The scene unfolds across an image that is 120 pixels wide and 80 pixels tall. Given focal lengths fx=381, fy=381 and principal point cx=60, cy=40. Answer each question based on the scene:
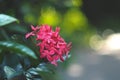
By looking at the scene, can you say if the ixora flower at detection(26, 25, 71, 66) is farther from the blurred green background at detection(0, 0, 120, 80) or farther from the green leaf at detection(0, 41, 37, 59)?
the blurred green background at detection(0, 0, 120, 80)

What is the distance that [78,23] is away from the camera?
4332mm

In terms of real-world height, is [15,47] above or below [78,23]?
below

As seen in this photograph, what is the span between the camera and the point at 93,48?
4.52m

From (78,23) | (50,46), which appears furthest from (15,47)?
(78,23)

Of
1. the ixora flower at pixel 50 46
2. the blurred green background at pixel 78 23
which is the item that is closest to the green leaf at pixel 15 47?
the ixora flower at pixel 50 46

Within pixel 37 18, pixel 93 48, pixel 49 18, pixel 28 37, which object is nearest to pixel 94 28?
pixel 93 48

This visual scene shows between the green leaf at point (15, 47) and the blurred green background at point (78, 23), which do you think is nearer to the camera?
the green leaf at point (15, 47)

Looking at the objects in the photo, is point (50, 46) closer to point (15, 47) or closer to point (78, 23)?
point (15, 47)

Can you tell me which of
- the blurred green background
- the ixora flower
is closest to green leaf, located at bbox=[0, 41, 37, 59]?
the ixora flower

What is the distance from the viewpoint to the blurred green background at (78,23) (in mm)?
2600

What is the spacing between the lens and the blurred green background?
260 centimetres

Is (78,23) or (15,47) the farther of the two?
(78,23)

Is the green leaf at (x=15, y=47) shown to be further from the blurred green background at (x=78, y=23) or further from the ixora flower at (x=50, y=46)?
the blurred green background at (x=78, y=23)

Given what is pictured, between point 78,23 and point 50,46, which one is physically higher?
point 78,23
